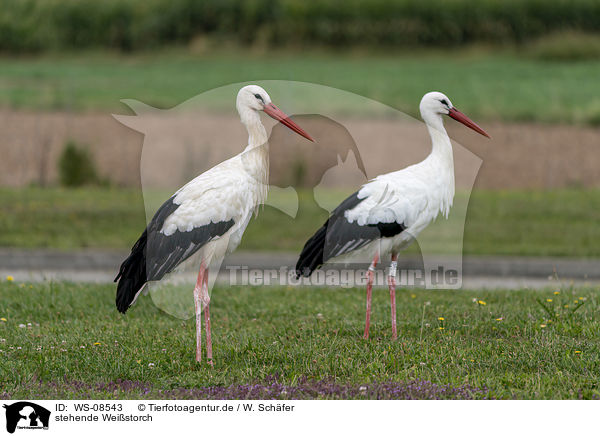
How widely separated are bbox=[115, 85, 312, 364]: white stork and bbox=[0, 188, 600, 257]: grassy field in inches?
175

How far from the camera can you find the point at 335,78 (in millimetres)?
31766

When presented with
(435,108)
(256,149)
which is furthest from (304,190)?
(256,149)

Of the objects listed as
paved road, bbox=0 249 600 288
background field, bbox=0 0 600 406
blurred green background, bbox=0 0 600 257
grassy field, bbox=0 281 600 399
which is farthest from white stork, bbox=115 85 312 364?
blurred green background, bbox=0 0 600 257

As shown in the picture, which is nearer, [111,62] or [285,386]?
[285,386]

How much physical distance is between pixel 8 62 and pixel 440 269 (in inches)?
1315

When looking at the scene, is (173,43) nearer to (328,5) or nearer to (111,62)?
(111,62)

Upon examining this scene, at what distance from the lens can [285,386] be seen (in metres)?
5.56

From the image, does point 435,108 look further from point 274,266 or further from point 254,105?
point 274,266

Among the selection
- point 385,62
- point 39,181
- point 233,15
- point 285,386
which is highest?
point 233,15

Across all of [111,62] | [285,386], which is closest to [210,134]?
[285,386]

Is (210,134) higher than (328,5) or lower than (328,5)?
lower

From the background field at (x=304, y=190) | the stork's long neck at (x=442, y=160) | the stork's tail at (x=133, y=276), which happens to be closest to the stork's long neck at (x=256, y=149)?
the stork's tail at (x=133, y=276)

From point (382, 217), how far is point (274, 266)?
511cm
